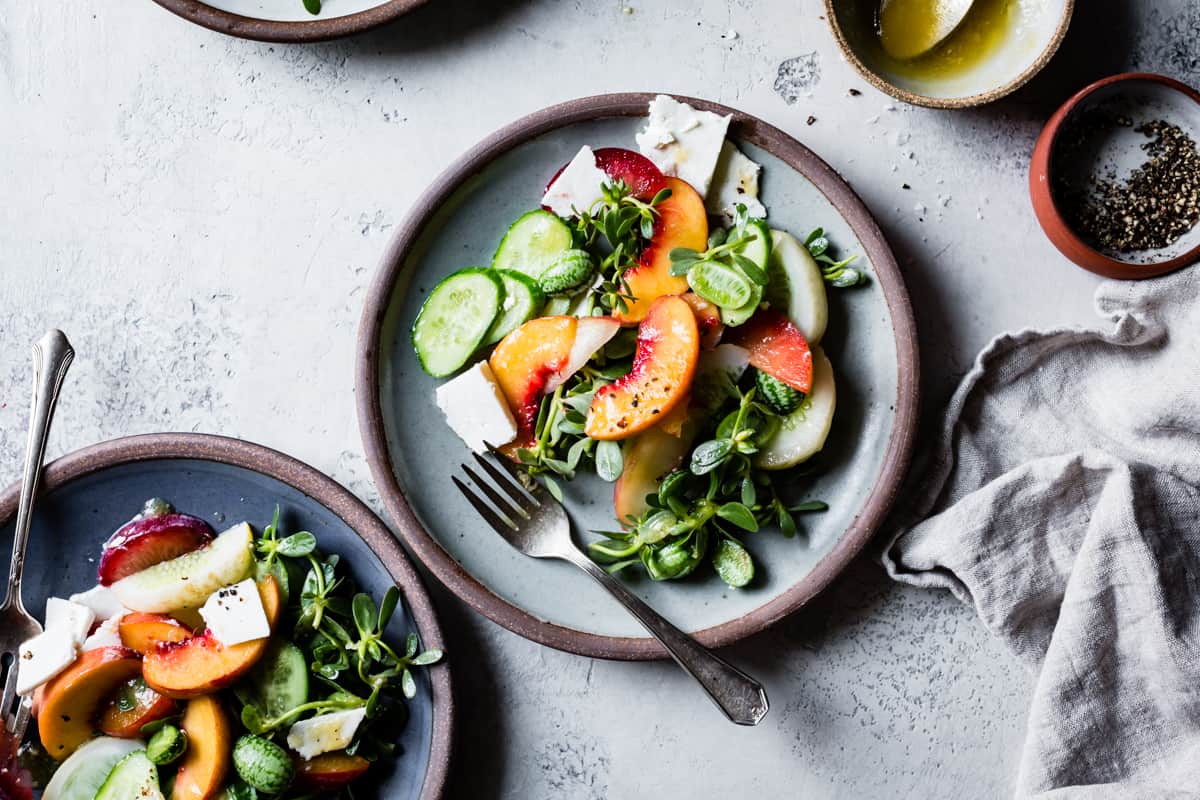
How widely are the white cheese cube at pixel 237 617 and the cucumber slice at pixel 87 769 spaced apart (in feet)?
0.80

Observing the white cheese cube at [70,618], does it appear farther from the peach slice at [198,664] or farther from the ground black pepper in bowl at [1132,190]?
the ground black pepper in bowl at [1132,190]

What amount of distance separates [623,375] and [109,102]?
1.11m

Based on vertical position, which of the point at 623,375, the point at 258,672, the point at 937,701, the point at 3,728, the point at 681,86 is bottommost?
the point at 3,728

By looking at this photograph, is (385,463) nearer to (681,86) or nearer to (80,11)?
(681,86)

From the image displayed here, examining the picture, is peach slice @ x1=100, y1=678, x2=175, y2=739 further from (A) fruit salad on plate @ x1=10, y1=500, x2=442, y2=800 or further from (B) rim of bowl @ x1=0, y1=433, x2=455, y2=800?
(B) rim of bowl @ x1=0, y1=433, x2=455, y2=800

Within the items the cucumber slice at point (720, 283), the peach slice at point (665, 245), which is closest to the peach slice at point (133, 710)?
the peach slice at point (665, 245)

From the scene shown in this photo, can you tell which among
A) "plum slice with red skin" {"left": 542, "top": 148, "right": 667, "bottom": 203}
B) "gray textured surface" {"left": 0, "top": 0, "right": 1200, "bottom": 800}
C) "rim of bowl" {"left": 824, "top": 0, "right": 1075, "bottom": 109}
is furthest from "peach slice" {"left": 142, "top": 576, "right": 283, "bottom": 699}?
"rim of bowl" {"left": 824, "top": 0, "right": 1075, "bottom": 109}

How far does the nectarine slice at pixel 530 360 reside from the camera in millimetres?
1652

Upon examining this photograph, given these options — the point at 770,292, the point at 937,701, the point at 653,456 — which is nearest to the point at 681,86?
the point at 770,292

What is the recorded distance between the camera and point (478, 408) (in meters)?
1.68

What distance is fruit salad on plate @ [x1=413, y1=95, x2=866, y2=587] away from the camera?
1647 mm

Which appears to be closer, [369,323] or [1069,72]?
[369,323]

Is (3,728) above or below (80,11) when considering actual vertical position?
below

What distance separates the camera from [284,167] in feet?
6.21
